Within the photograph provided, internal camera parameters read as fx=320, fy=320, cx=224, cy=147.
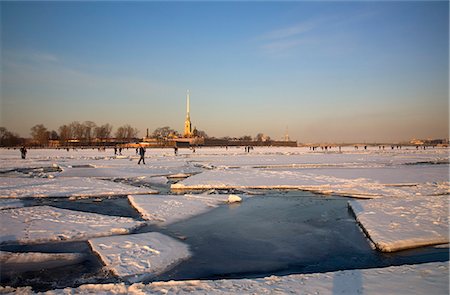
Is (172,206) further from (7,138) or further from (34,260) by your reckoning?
(7,138)

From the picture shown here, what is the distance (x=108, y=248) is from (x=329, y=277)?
12.5ft

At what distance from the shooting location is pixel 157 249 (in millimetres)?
5762

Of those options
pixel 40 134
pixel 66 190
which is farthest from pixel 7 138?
pixel 66 190

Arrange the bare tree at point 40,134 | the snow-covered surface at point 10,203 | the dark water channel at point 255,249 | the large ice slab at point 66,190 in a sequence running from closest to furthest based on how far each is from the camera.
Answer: the dark water channel at point 255,249 < the snow-covered surface at point 10,203 < the large ice slab at point 66,190 < the bare tree at point 40,134

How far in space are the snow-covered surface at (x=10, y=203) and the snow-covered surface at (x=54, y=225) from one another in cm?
87

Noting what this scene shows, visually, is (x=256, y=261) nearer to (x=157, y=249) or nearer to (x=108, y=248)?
(x=157, y=249)

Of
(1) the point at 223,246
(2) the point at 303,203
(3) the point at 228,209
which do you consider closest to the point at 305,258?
(1) the point at 223,246

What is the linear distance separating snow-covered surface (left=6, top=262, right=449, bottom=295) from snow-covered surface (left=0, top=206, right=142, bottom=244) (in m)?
2.47

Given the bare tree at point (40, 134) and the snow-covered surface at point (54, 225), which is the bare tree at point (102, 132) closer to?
the bare tree at point (40, 134)

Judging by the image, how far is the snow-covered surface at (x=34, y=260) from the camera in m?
5.05

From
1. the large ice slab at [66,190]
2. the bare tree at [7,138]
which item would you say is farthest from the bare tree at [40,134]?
the large ice slab at [66,190]

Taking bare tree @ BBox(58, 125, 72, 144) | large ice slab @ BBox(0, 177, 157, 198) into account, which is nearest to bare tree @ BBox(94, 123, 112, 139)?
bare tree @ BBox(58, 125, 72, 144)

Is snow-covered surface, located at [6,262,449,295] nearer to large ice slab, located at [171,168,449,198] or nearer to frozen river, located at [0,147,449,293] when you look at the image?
frozen river, located at [0,147,449,293]

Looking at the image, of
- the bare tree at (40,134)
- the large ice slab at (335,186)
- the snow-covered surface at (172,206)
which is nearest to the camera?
the snow-covered surface at (172,206)
